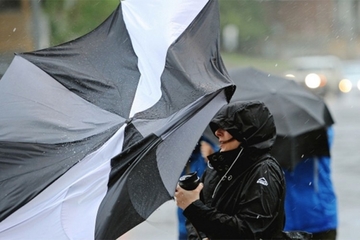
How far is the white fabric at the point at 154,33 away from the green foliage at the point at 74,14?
53.0 feet

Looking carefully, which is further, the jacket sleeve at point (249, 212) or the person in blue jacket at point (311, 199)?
the person in blue jacket at point (311, 199)

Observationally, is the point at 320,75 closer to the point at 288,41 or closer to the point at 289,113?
the point at 288,41

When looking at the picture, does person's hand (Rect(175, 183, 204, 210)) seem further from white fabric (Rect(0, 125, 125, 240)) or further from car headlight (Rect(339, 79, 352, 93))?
car headlight (Rect(339, 79, 352, 93))

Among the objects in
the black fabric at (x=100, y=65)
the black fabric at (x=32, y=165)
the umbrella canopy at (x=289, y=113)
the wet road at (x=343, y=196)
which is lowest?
the wet road at (x=343, y=196)

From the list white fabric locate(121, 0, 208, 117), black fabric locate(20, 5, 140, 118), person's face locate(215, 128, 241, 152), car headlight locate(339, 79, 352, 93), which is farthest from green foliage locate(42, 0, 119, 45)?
person's face locate(215, 128, 241, 152)

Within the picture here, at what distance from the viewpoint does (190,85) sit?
3.71 m

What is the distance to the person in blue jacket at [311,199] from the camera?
612cm

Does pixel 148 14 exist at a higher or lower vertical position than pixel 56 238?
higher

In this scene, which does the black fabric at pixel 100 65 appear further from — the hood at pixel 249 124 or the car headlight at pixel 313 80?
the car headlight at pixel 313 80

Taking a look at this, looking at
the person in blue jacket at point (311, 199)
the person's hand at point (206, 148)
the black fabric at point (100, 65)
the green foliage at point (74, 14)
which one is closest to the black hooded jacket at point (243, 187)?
the black fabric at point (100, 65)

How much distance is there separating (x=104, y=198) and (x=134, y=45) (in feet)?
3.10

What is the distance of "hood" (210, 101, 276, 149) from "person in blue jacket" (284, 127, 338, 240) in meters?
2.16

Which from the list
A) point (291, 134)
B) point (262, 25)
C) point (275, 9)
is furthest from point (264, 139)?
point (275, 9)

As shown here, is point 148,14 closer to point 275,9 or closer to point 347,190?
point 347,190
